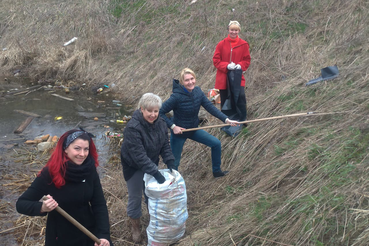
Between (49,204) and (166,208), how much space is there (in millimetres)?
1416

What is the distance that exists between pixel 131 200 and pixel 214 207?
1044mm

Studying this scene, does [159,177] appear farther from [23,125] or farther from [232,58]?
[23,125]

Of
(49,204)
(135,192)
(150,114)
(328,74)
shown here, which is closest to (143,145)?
(150,114)

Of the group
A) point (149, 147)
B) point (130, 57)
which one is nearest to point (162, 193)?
point (149, 147)

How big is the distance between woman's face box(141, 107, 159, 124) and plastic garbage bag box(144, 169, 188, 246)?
1.88ft

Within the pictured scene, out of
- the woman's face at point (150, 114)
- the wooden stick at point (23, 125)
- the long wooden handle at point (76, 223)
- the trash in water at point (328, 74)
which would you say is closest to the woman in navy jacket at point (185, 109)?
the woman's face at point (150, 114)

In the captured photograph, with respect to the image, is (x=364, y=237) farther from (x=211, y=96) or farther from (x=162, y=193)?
(x=211, y=96)

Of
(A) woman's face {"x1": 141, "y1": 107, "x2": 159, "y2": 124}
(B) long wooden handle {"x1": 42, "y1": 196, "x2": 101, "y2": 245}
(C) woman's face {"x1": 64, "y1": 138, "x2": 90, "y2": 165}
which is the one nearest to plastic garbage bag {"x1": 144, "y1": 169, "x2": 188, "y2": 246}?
(A) woman's face {"x1": 141, "y1": 107, "x2": 159, "y2": 124}

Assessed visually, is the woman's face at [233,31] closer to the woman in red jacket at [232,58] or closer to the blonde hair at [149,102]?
the woman in red jacket at [232,58]

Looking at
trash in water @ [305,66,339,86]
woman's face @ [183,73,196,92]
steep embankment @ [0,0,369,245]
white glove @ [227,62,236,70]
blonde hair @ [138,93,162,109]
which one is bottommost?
steep embankment @ [0,0,369,245]

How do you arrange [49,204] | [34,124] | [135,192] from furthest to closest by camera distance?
1. [34,124]
2. [135,192]
3. [49,204]

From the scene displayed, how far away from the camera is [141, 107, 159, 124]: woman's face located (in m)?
3.53

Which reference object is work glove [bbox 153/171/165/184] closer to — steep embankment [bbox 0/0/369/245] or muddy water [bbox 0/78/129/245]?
steep embankment [bbox 0/0/369/245]

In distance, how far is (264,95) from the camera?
5992mm
